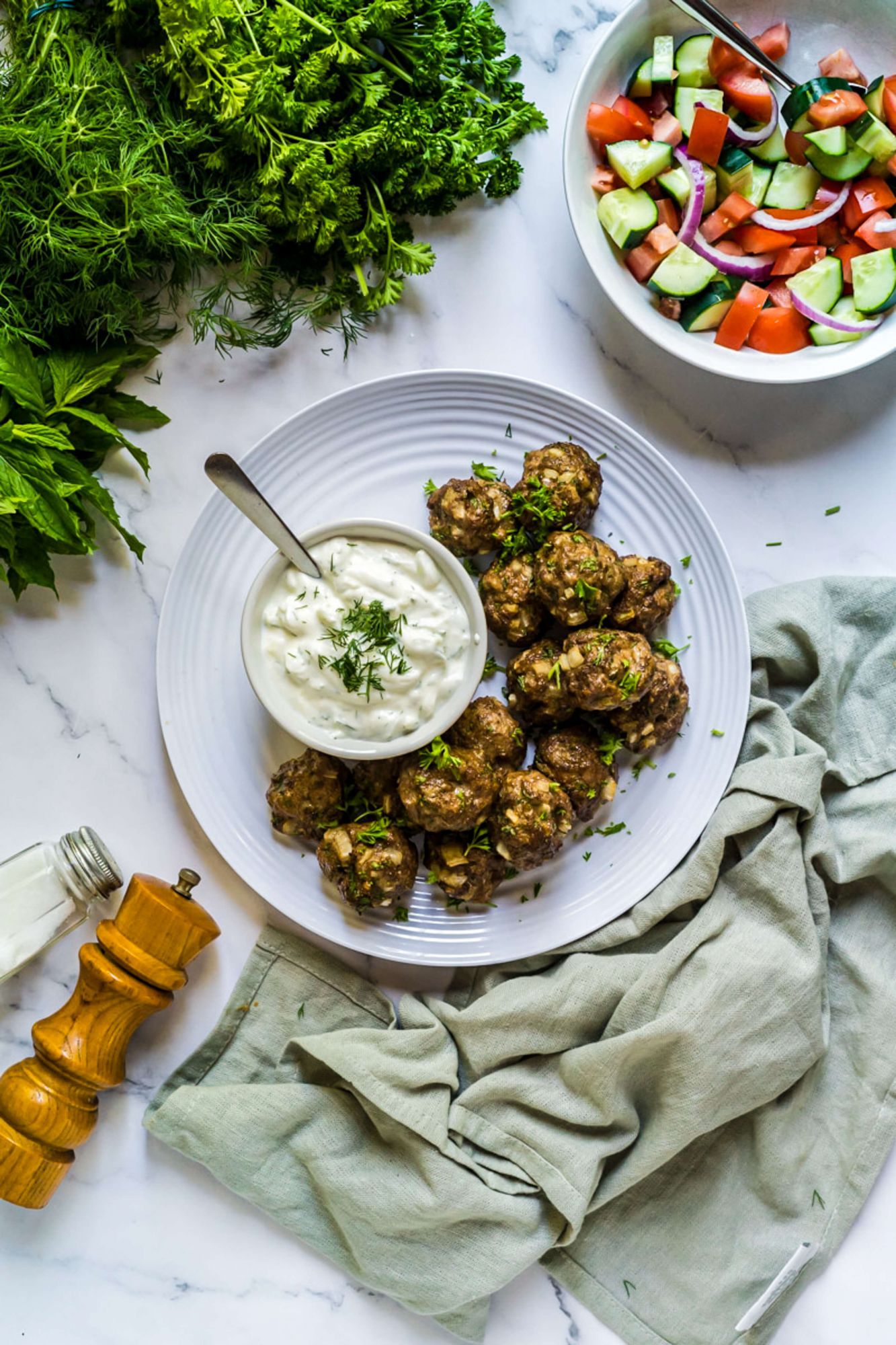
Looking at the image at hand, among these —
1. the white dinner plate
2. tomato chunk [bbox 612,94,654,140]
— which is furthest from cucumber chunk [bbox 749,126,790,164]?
the white dinner plate

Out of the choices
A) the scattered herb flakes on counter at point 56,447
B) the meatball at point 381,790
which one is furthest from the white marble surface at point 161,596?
the meatball at point 381,790

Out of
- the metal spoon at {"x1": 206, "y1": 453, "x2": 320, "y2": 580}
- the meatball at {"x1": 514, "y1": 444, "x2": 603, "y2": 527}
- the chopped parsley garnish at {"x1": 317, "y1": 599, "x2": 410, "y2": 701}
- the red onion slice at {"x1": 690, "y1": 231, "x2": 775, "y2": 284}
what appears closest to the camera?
the metal spoon at {"x1": 206, "y1": 453, "x2": 320, "y2": 580}

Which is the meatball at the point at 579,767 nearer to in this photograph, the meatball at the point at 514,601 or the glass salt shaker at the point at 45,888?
the meatball at the point at 514,601

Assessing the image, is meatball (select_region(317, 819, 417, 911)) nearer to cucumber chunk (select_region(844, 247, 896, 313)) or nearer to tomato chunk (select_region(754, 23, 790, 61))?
cucumber chunk (select_region(844, 247, 896, 313))

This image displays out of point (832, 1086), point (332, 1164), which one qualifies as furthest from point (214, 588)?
point (832, 1086)

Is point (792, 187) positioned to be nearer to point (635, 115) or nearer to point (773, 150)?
point (773, 150)

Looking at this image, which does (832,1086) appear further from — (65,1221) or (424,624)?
(65,1221)
